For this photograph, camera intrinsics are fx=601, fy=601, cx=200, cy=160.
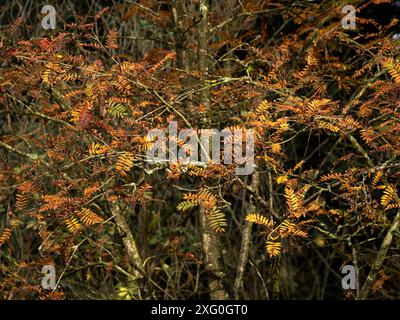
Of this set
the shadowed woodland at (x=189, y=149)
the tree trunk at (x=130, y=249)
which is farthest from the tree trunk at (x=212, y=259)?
the tree trunk at (x=130, y=249)

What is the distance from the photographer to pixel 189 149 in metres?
3.39

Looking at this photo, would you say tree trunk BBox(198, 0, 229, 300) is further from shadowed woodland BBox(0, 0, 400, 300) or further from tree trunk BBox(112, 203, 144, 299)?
tree trunk BBox(112, 203, 144, 299)

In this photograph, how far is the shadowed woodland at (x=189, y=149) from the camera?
3385 mm

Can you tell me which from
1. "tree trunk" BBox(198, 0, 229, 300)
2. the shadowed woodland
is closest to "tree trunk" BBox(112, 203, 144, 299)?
the shadowed woodland

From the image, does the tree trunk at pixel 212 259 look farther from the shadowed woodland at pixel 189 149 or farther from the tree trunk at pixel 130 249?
the tree trunk at pixel 130 249

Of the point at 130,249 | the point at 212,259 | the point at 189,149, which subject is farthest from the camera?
the point at 130,249

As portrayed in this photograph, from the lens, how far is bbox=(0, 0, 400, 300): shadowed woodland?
11.1ft

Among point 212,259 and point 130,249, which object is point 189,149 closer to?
point 212,259

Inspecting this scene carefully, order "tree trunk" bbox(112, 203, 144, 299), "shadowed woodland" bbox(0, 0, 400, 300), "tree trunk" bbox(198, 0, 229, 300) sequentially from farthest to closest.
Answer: "tree trunk" bbox(112, 203, 144, 299), "tree trunk" bbox(198, 0, 229, 300), "shadowed woodland" bbox(0, 0, 400, 300)

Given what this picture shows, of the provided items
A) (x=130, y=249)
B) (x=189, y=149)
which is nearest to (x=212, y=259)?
(x=130, y=249)

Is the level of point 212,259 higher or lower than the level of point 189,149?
lower
